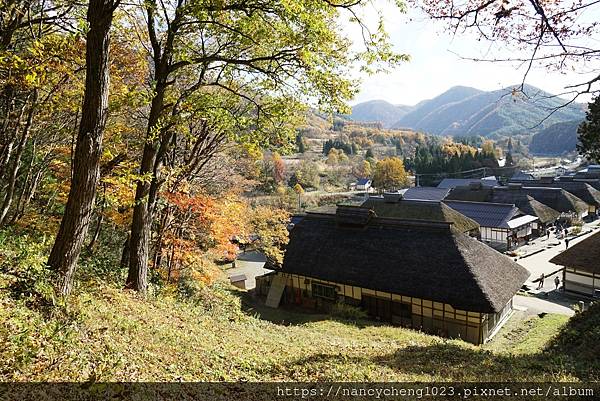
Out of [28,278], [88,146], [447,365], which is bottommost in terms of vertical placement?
[447,365]

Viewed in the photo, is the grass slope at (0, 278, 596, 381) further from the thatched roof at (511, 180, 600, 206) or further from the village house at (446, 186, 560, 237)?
the thatched roof at (511, 180, 600, 206)

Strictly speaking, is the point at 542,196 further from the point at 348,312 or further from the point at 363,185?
the point at 363,185

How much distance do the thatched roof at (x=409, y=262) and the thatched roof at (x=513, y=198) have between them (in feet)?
80.8

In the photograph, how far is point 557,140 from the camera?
174m

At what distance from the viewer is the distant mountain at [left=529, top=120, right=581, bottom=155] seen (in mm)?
167375

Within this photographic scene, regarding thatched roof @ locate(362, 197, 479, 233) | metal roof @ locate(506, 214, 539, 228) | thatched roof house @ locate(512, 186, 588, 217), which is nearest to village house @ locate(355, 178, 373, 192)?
thatched roof house @ locate(512, 186, 588, 217)

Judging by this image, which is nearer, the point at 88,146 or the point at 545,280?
the point at 88,146

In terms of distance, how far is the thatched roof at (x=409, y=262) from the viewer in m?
17.5

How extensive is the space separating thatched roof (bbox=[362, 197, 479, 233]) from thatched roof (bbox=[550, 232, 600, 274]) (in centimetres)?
910

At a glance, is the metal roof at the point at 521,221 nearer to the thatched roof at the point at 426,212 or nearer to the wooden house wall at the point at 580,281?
the thatched roof at the point at 426,212

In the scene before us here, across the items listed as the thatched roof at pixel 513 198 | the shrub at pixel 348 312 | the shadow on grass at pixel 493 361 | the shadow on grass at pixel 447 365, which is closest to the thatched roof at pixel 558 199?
the thatched roof at pixel 513 198

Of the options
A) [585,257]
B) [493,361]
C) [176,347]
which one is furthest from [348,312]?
[585,257]

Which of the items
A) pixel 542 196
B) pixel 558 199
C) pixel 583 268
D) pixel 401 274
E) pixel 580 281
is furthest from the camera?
pixel 542 196

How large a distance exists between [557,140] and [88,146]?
208921 millimetres
